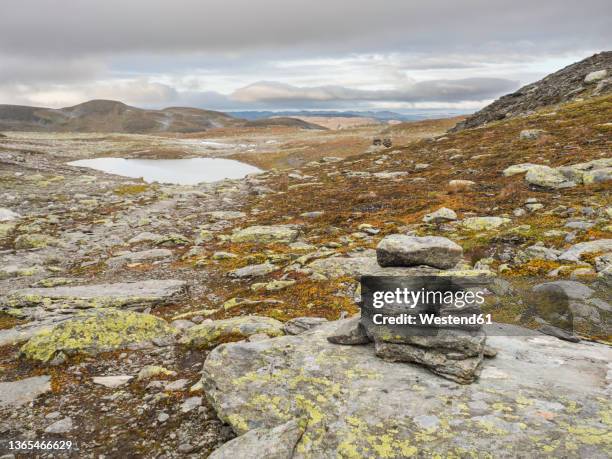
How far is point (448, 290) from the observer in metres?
6.58

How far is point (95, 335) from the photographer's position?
9242 mm

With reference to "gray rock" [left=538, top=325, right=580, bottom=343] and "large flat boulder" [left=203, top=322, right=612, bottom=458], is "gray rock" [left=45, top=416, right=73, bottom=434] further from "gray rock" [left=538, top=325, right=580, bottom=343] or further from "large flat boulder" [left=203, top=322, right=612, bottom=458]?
"gray rock" [left=538, top=325, right=580, bottom=343]

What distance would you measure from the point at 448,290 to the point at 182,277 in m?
11.1

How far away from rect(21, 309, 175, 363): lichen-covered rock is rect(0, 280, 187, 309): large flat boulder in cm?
241

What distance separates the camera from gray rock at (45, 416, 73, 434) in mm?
6578

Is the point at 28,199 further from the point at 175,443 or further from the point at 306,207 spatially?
the point at 175,443

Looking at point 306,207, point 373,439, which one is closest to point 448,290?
point 373,439

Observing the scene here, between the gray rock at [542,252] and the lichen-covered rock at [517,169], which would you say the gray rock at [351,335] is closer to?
the gray rock at [542,252]

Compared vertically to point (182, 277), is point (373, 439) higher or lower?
higher

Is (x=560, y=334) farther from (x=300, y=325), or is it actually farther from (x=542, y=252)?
(x=542, y=252)

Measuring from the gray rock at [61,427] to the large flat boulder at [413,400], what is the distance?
2.34 m

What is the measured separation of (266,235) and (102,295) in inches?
335

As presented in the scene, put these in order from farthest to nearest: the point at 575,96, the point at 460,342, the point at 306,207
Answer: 1. the point at 575,96
2. the point at 306,207
3. the point at 460,342

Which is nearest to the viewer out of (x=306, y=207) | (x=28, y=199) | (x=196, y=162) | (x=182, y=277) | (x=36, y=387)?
(x=36, y=387)
